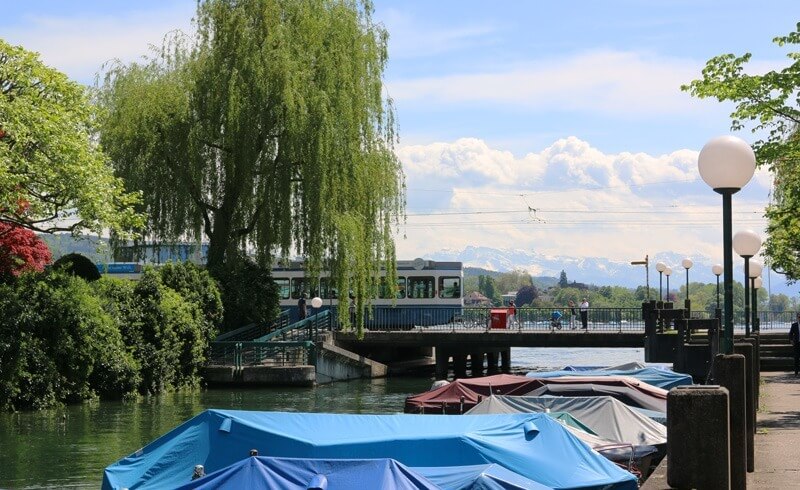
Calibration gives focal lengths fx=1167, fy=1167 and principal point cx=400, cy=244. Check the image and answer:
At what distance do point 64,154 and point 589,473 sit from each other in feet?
68.7

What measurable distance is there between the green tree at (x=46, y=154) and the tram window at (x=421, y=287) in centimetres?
3596

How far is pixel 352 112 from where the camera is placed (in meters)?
→ 44.2

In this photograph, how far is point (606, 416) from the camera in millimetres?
20828

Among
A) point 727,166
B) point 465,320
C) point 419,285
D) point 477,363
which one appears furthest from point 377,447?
point 419,285

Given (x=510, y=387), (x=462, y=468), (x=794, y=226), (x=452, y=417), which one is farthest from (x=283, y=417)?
(x=794, y=226)

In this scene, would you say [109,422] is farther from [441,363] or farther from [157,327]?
[441,363]

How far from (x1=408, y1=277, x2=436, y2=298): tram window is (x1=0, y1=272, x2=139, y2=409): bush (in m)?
32.0

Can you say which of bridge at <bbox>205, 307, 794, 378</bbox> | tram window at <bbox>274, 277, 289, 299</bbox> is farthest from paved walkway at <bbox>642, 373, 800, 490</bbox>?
tram window at <bbox>274, 277, 289, 299</bbox>

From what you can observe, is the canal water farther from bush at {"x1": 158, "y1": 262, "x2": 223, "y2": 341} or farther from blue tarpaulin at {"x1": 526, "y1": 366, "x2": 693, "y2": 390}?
blue tarpaulin at {"x1": 526, "y1": 366, "x2": 693, "y2": 390}

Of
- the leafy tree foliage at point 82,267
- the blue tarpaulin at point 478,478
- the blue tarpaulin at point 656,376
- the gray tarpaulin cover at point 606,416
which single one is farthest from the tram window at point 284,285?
the blue tarpaulin at point 478,478

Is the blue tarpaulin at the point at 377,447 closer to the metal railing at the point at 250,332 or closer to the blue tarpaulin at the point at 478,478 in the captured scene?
the blue tarpaulin at the point at 478,478

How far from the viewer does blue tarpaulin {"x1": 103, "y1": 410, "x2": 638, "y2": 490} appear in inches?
584

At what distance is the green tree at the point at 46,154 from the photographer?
102ft

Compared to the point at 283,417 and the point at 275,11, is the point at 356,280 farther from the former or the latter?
the point at 283,417
